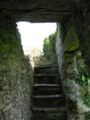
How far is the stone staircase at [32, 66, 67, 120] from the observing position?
286 inches

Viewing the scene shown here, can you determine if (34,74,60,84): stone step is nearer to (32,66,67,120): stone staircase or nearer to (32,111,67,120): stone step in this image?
(32,66,67,120): stone staircase

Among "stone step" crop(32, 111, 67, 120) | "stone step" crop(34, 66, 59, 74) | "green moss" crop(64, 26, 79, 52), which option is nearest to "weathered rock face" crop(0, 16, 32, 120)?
"green moss" crop(64, 26, 79, 52)

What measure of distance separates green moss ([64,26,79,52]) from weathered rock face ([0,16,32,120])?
119 cm

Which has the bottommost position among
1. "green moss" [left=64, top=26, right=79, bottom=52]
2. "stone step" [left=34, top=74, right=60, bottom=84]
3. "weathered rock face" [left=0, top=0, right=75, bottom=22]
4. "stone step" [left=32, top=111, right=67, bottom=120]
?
"stone step" [left=32, top=111, right=67, bottom=120]

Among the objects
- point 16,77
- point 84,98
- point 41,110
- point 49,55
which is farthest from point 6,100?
point 49,55

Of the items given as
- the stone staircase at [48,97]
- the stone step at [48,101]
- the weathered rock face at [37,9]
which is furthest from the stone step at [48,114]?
the weathered rock face at [37,9]

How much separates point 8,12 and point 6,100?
1.58m

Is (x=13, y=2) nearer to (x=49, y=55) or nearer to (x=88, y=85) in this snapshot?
(x=88, y=85)

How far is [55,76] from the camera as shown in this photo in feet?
28.7

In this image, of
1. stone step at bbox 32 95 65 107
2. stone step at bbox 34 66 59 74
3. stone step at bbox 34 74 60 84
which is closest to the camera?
stone step at bbox 32 95 65 107

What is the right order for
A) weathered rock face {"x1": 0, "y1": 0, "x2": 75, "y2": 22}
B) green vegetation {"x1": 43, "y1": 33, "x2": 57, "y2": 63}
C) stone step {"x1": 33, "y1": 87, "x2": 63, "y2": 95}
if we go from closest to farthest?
1. weathered rock face {"x1": 0, "y1": 0, "x2": 75, "y2": 22}
2. stone step {"x1": 33, "y1": 87, "x2": 63, "y2": 95}
3. green vegetation {"x1": 43, "y1": 33, "x2": 57, "y2": 63}

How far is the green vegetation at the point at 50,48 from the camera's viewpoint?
35.1 feet

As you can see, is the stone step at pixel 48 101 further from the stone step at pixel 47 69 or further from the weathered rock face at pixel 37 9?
the weathered rock face at pixel 37 9

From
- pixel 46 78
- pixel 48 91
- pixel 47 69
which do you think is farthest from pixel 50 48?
pixel 48 91
